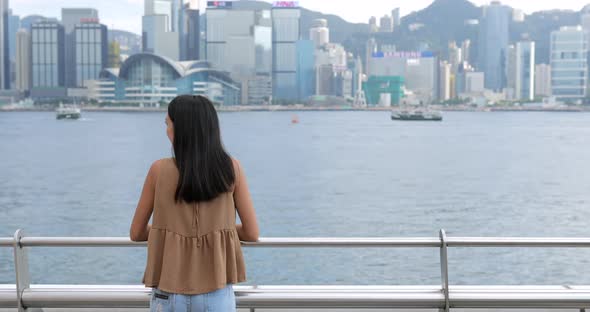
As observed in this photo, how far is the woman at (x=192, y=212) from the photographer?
281 cm

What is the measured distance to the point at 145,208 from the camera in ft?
9.45

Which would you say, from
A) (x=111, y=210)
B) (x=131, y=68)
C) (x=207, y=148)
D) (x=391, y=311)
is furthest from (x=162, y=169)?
(x=131, y=68)

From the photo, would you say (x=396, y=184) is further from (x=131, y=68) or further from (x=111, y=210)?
(x=131, y=68)

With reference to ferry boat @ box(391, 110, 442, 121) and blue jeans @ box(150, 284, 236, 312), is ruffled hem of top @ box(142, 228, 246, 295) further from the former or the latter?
ferry boat @ box(391, 110, 442, 121)

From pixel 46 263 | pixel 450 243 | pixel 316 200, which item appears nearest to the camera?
pixel 450 243

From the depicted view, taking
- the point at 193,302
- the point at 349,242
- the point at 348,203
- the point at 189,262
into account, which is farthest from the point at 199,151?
the point at 348,203

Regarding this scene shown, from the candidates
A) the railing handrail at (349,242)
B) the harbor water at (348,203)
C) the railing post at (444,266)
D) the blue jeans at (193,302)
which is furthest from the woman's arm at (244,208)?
the harbor water at (348,203)

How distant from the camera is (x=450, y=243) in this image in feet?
12.2

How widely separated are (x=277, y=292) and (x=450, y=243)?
75 cm

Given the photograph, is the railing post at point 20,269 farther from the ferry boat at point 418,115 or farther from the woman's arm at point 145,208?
the ferry boat at point 418,115

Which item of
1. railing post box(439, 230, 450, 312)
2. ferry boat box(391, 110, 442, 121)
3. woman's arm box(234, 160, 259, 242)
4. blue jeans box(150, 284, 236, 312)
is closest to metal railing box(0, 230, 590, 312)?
railing post box(439, 230, 450, 312)

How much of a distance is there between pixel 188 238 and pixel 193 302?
20cm

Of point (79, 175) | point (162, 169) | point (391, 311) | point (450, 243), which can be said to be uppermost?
point (162, 169)

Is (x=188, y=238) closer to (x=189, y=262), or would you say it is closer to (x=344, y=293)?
(x=189, y=262)
